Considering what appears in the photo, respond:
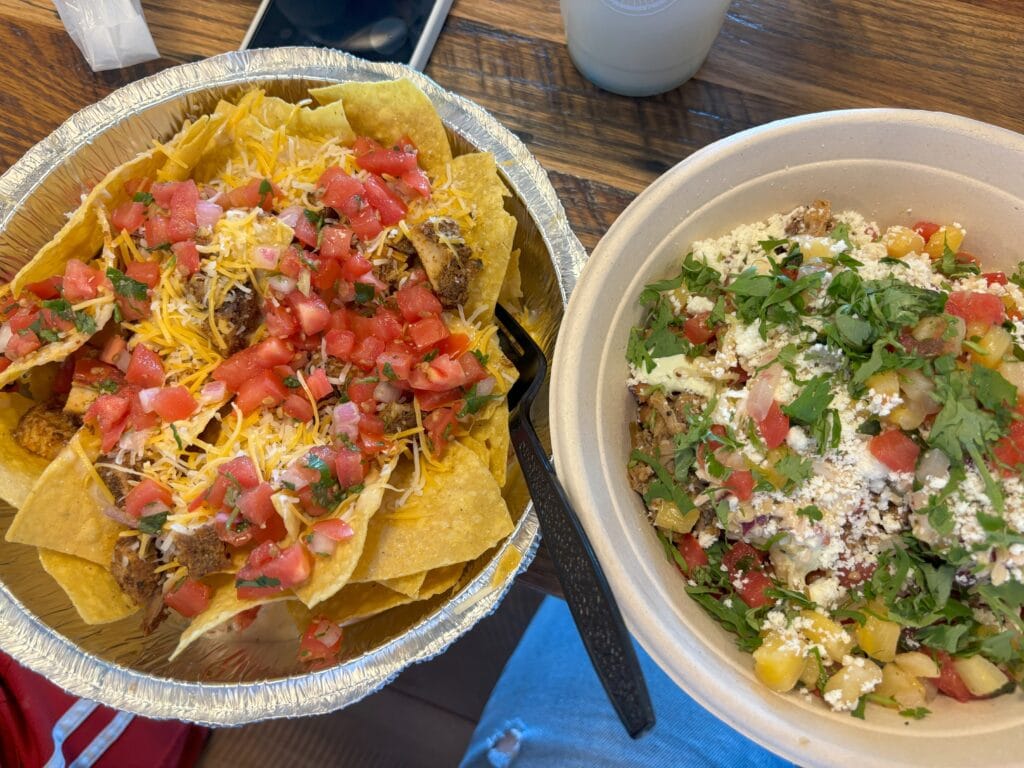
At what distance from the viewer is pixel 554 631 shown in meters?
2.12

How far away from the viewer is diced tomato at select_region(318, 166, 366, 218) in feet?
4.69

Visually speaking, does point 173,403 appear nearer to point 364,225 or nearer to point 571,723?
point 364,225

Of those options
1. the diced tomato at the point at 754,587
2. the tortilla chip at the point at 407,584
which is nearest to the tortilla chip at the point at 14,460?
the tortilla chip at the point at 407,584

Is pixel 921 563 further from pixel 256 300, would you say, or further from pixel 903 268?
pixel 256 300

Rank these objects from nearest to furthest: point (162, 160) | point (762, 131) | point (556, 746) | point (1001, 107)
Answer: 1. point (762, 131)
2. point (162, 160)
3. point (1001, 107)
4. point (556, 746)

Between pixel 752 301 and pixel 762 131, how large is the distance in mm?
301

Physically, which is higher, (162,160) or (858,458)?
(162,160)

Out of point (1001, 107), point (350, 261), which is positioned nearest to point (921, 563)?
point (350, 261)

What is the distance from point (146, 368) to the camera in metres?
1.38

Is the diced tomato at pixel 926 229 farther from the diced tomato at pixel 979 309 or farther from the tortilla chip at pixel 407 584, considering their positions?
the tortilla chip at pixel 407 584

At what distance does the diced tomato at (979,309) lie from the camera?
1.12 m

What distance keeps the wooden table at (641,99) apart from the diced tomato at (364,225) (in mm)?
517

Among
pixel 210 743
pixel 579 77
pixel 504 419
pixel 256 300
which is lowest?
pixel 210 743

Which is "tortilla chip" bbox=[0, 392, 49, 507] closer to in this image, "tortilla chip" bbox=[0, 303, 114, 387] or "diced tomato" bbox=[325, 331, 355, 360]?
"tortilla chip" bbox=[0, 303, 114, 387]
